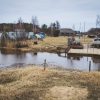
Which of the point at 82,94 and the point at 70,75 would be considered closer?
the point at 82,94

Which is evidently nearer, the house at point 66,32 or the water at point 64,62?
the water at point 64,62

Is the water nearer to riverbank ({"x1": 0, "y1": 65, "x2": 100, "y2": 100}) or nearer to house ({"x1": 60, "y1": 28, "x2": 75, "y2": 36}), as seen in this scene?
riverbank ({"x1": 0, "y1": 65, "x2": 100, "y2": 100})

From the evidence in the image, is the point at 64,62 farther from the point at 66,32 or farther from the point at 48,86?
the point at 66,32

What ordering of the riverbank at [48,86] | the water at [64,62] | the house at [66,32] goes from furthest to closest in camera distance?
the house at [66,32]
the water at [64,62]
the riverbank at [48,86]

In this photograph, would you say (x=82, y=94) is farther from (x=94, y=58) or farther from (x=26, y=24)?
(x=26, y=24)

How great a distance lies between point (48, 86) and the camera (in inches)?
522

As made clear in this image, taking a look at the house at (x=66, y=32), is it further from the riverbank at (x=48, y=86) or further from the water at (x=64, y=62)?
the riverbank at (x=48, y=86)

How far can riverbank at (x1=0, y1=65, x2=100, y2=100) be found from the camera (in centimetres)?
1186

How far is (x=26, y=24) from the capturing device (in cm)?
9925

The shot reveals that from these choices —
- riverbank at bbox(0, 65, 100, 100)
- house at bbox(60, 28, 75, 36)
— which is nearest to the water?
riverbank at bbox(0, 65, 100, 100)

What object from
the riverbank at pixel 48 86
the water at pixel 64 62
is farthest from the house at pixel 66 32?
the riverbank at pixel 48 86

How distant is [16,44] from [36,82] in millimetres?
34518

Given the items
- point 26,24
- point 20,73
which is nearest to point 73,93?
point 20,73

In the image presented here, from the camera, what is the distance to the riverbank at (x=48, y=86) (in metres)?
11.9
